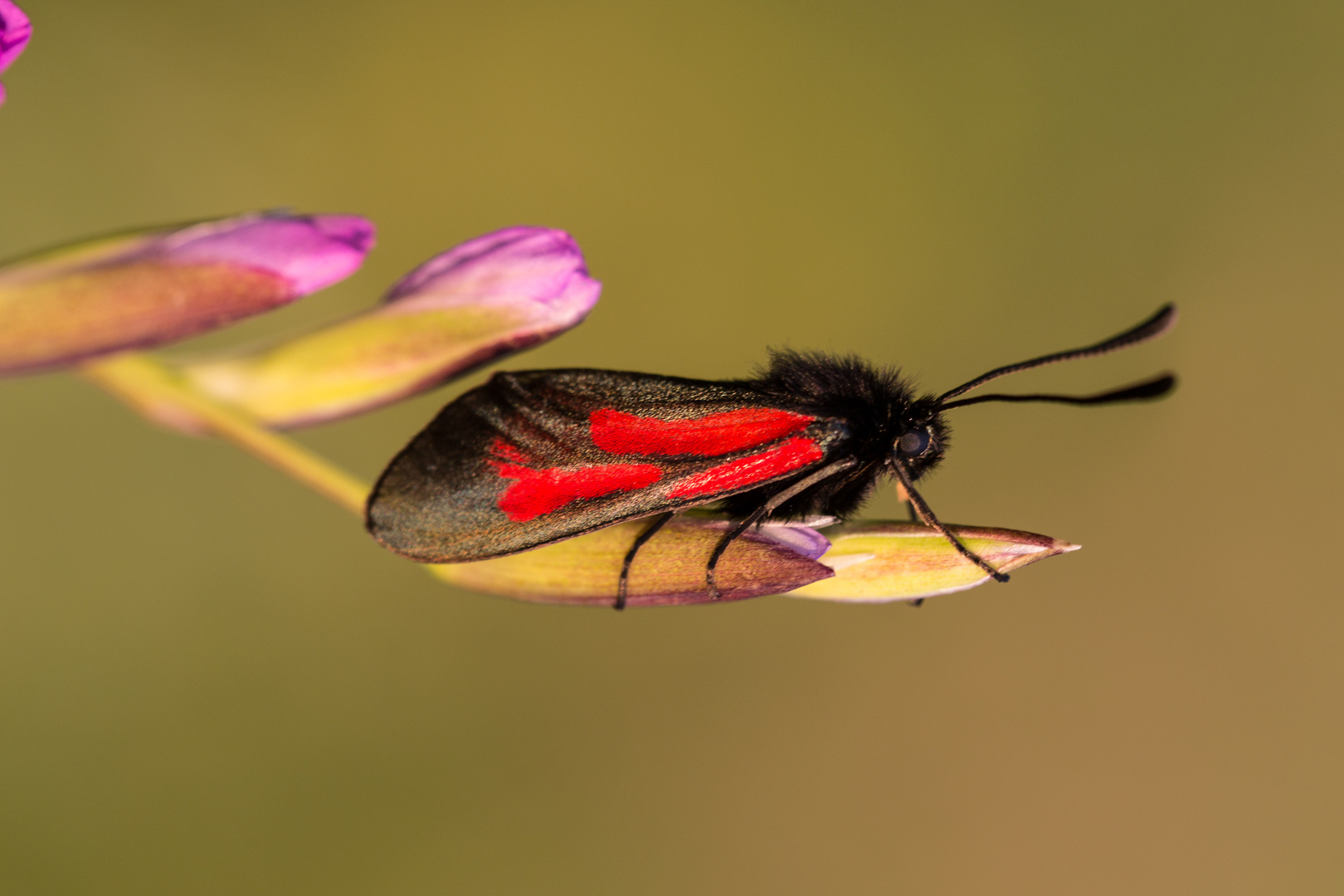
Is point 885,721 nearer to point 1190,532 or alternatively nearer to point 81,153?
point 1190,532

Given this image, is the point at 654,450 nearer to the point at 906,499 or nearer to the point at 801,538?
the point at 801,538

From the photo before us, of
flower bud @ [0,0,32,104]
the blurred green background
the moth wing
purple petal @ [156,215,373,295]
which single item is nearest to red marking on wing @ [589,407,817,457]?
the moth wing

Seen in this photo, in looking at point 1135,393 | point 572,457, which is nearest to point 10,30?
point 572,457

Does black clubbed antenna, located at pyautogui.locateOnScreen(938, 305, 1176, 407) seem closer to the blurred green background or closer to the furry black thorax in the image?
the furry black thorax

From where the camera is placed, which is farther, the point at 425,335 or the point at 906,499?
the point at 906,499

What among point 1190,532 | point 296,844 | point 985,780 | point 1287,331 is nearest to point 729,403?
point 296,844
